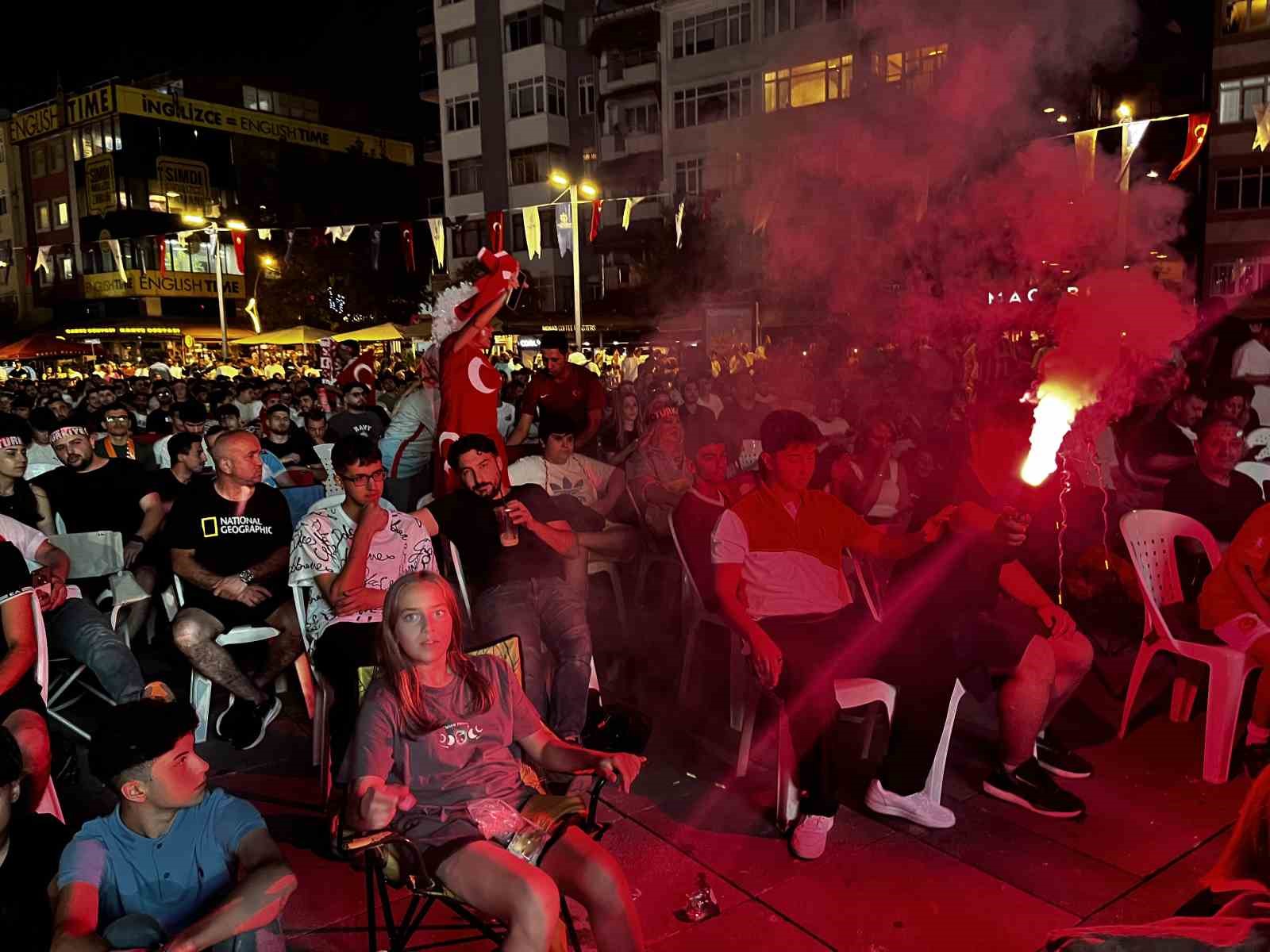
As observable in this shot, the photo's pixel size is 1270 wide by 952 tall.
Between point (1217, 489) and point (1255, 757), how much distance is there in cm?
142

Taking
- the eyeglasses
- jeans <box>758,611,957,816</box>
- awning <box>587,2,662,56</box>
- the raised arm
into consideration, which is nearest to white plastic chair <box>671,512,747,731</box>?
jeans <box>758,611,957,816</box>

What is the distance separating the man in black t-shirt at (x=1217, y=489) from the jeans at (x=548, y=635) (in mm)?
3117

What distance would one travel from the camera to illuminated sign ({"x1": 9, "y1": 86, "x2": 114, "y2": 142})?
4428 cm

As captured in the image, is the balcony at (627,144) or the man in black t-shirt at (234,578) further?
the balcony at (627,144)

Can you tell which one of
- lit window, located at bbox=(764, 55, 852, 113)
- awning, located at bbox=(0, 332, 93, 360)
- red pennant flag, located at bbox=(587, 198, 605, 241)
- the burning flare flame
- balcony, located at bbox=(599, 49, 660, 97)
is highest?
balcony, located at bbox=(599, 49, 660, 97)

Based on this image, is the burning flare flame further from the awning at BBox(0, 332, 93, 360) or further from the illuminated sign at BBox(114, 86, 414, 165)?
the illuminated sign at BBox(114, 86, 414, 165)

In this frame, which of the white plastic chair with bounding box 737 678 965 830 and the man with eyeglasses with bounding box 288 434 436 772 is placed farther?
the man with eyeglasses with bounding box 288 434 436 772

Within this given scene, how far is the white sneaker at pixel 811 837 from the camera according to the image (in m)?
3.35

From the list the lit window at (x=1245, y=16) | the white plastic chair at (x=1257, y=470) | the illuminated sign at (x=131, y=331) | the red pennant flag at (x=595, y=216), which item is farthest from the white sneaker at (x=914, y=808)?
the lit window at (x=1245, y=16)

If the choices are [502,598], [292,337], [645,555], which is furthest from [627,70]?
[502,598]

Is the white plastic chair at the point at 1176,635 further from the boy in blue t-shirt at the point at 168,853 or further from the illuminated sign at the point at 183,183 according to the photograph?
the illuminated sign at the point at 183,183

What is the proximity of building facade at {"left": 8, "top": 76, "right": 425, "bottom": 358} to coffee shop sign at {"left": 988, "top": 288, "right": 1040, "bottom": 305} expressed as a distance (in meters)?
33.3

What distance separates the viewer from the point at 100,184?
1761 inches

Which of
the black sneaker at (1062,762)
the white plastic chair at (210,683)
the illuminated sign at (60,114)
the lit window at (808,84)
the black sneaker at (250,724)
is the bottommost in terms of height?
the black sneaker at (1062,762)
